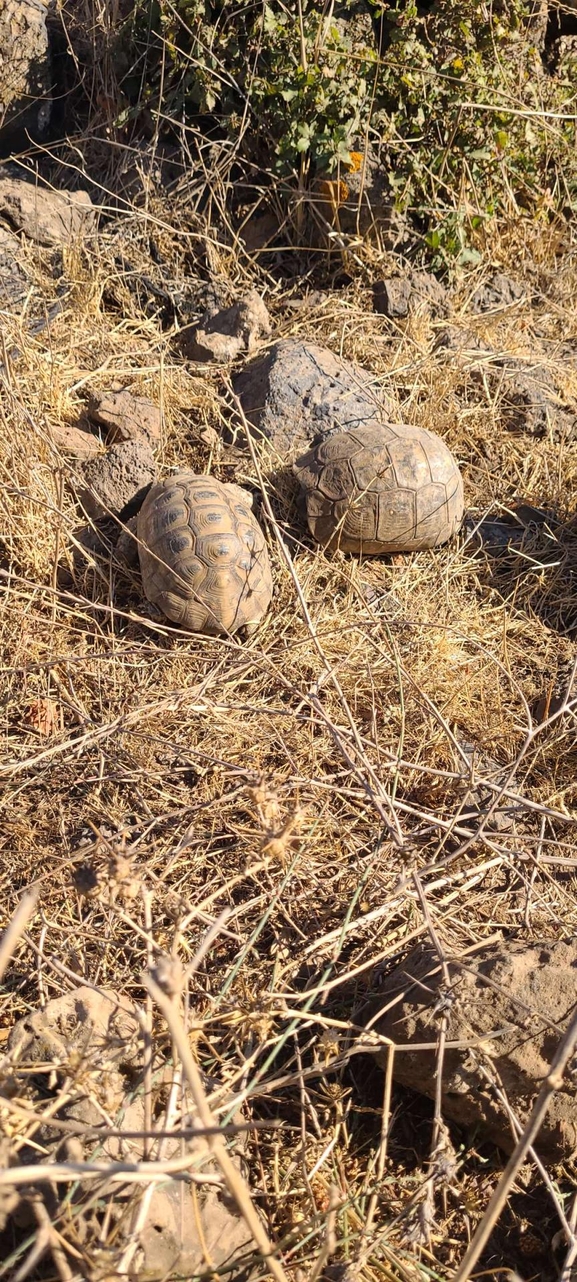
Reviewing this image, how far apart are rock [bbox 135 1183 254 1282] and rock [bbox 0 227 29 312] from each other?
150 inches

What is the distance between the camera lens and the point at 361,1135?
2.38 meters

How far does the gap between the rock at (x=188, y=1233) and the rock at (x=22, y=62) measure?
514 centimetres

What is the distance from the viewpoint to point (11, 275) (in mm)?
4660

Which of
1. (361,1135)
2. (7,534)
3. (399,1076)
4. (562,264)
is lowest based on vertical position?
(361,1135)

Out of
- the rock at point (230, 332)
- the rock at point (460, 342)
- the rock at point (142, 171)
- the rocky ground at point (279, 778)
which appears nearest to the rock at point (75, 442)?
the rocky ground at point (279, 778)

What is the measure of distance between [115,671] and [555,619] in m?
1.72

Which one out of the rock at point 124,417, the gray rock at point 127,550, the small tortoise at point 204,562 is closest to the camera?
the small tortoise at point 204,562

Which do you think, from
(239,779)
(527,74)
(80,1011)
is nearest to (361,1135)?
(80,1011)

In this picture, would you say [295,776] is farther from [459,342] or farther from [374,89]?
[374,89]

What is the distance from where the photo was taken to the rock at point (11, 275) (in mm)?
4604

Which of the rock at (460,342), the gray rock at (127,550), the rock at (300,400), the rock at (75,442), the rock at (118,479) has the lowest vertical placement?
the gray rock at (127,550)

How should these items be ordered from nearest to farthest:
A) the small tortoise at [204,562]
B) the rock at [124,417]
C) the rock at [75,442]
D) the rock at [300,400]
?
the small tortoise at [204,562], the rock at [75,442], the rock at [124,417], the rock at [300,400]

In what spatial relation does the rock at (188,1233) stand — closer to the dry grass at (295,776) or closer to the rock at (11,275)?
the dry grass at (295,776)

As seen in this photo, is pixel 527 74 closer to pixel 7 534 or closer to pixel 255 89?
pixel 255 89
